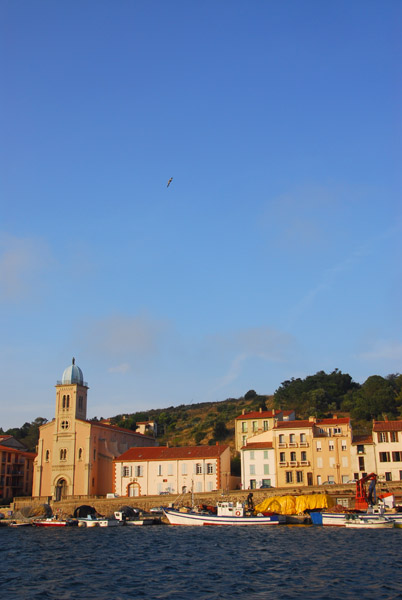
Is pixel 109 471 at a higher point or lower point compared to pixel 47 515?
higher

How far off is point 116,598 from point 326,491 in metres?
51.1

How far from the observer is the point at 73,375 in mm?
104562

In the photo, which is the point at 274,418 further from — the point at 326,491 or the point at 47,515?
the point at 47,515

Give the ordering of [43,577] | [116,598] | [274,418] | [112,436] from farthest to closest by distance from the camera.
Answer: [112,436]
[274,418]
[43,577]
[116,598]

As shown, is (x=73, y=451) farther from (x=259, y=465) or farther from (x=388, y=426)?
(x=388, y=426)

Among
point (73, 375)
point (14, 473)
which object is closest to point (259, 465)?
point (73, 375)

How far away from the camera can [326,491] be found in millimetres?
77875

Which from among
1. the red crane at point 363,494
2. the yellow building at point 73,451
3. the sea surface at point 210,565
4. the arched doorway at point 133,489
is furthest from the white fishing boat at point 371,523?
the yellow building at point 73,451

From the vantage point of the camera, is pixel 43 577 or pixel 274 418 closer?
pixel 43 577

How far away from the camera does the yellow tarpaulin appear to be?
72.8 metres

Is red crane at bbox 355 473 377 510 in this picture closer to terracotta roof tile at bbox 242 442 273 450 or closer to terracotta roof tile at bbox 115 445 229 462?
terracotta roof tile at bbox 242 442 273 450

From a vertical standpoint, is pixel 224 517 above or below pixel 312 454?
below

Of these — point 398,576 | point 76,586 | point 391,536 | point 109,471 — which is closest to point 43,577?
point 76,586

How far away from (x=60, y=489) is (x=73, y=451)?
6063 millimetres
